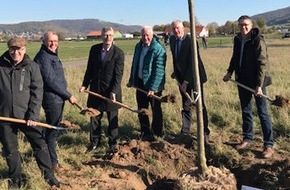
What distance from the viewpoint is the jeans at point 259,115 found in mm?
5906

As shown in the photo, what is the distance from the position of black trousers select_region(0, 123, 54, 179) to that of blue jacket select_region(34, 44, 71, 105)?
61 cm

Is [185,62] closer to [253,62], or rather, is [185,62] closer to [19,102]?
[253,62]

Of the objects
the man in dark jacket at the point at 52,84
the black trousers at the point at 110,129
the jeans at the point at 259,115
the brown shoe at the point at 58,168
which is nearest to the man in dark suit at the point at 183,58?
the jeans at the point at 259,115

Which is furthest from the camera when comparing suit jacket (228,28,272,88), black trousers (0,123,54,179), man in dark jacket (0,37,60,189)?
suit jacket (228,28,272,88)

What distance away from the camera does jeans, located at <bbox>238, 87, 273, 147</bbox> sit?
19.4 ft

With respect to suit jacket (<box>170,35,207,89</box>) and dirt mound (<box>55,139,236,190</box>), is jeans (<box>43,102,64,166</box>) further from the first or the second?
suit jacket (<box>170,35,207,89</box>)

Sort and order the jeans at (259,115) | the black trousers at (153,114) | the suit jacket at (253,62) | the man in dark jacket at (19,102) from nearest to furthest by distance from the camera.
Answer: the man in dark jacket at (19,102), the suit jacket at (253,62), the jeans at (259,115), the black trousers at (153,114)

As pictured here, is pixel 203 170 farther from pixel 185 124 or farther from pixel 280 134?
pixel 280 134

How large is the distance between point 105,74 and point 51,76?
1.25m

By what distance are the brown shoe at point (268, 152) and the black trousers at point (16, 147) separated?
300 centimetres

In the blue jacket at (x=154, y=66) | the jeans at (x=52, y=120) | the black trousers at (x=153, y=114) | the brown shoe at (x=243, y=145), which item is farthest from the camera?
the black trousers at (x=153, y=114)

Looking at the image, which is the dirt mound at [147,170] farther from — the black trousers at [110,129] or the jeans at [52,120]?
the jeans at [52,120]

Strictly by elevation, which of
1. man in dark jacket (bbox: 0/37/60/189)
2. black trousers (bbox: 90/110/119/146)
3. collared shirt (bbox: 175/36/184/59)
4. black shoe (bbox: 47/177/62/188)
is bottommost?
black shoe (bbox: 47/177/62/188)

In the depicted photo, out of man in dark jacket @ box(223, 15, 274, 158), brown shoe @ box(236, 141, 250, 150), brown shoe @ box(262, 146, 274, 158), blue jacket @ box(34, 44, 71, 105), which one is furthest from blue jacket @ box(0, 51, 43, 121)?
brown shoe @ box(262, 146, 274, 158)
